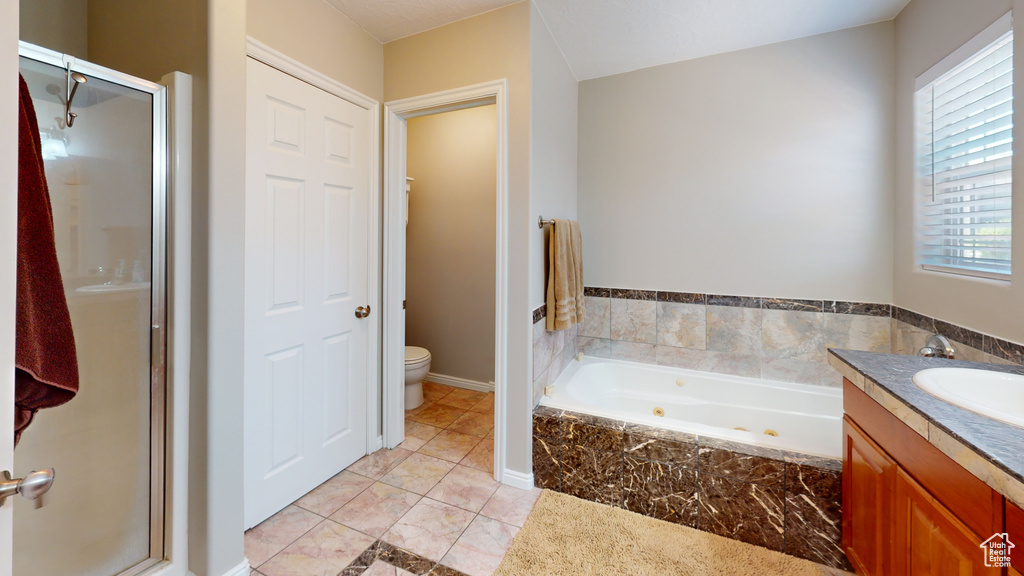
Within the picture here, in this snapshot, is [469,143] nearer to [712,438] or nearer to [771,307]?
[771,307]

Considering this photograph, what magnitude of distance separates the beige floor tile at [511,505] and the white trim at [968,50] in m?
2.56

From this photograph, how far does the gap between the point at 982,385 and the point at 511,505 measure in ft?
5.68

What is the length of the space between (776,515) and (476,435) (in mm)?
1640

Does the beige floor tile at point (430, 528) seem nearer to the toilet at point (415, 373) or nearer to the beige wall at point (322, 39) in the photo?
the toilet at point (415, 373)

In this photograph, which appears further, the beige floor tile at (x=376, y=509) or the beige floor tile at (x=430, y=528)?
the beige floor tile at (x=376, y=509)

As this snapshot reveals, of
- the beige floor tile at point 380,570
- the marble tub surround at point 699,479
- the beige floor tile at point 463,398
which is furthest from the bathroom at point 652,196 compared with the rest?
the beige floor tile at point 463,398

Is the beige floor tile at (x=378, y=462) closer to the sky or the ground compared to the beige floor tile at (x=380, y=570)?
closer to the sky

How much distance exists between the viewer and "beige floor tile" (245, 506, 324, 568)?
62.1 inches

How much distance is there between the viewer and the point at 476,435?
262 cm

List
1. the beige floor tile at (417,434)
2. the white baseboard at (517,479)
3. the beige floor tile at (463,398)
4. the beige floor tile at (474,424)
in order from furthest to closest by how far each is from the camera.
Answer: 1. the beige floor tile at (463,398)
2. the beige floor tile at (474,424)
3. the beige floor tile at (417,434)
4. the white baseboard at (517,479)

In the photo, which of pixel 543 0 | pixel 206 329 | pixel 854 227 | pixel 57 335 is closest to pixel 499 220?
pixel 543 0

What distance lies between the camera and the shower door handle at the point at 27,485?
1.84 feet

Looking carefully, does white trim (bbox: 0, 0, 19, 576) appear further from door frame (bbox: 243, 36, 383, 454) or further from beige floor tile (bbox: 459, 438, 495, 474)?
beige floor tile (bbox: 459, 438, 495, 474)

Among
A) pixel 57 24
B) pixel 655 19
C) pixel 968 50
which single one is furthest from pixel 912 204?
pixel 57 24
